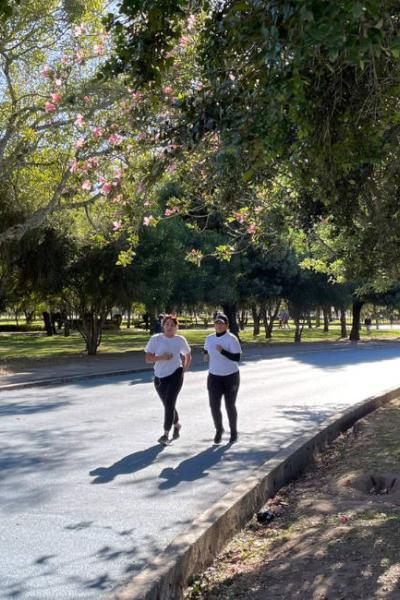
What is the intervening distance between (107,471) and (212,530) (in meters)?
2.53

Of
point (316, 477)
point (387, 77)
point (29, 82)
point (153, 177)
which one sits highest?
point (29, 82)

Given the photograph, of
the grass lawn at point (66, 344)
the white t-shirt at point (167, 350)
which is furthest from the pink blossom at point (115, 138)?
the grass lawn at point (66, 344)

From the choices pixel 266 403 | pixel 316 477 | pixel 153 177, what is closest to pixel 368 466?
pixel 316 477

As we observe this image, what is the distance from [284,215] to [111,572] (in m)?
7.62

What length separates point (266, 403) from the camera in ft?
45.9

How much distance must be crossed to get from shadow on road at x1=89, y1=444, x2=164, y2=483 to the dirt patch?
1.64m

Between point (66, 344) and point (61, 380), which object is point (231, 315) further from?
point (61, 380)

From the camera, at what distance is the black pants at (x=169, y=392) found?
9.34 meters

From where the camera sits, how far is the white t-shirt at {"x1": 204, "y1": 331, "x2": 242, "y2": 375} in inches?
365

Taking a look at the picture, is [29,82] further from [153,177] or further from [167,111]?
[153,177]

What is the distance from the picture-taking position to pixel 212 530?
5.35 m

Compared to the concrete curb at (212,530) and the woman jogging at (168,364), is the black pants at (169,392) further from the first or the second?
the concrete curb at (212,530)

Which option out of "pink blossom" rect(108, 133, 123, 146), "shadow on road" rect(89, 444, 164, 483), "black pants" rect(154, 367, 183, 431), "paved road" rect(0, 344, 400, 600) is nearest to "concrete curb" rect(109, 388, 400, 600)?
"paved road" rect(0, 344, 400, 600)

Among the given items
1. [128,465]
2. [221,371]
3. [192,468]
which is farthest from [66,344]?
[192,468]
